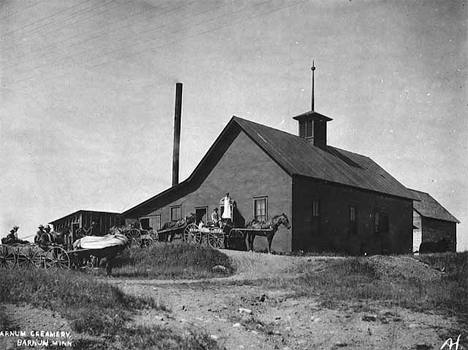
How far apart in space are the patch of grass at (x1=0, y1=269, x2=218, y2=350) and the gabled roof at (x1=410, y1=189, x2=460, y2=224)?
3603 centimetres

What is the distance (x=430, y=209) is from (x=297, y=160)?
22879 mm

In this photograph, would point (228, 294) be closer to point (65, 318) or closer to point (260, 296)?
point (260, 296)

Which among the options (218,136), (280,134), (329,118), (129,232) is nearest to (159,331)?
(129,232)

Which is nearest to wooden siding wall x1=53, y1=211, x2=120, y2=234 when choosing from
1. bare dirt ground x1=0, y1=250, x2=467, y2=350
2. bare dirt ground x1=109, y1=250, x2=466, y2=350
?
bare dirt ground x1=0, y1=250, x2=467, y2=350

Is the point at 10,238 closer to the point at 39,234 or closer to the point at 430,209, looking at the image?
the point at 39,234

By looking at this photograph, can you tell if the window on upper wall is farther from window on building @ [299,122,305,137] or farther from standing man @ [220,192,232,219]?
standing man @ [220,192,232,219]

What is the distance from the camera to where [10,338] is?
8.11 metres

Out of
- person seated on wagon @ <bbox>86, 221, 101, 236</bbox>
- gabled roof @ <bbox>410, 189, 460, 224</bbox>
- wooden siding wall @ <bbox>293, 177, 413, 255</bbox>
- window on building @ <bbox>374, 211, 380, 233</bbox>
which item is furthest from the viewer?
gabled roof @ <bbox>410, 189, 460, 224</bbox>

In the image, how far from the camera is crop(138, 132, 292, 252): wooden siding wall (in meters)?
25.5

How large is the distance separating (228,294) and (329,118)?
2430 centimetres

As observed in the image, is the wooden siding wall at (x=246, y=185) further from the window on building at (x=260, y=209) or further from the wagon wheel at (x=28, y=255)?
the wagon wheel at (x=28, y=255)

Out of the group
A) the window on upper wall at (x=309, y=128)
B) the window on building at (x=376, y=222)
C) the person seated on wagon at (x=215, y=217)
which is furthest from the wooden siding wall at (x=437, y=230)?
the person seated on wagon at (x=215, y=217)

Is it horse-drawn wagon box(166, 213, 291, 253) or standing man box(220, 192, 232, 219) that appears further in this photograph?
standing man box(220, 192, 232, 219)

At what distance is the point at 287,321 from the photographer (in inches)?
399
